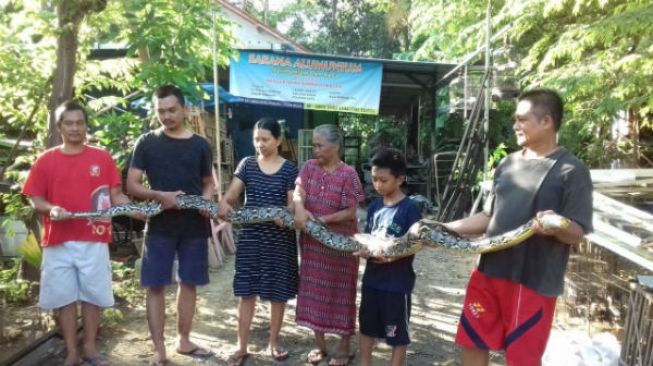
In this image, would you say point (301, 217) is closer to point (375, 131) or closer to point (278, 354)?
point (278, 354)

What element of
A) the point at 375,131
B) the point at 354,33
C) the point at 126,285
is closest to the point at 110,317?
the point at 126,285

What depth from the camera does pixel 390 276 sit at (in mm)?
3783

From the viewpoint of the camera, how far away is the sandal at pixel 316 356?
433cm

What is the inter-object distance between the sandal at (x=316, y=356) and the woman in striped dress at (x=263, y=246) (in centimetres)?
22

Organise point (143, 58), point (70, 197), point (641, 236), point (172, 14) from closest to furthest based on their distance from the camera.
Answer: point (641, 236) < point (70, 197) < point (172, 14) < point (143, 58)

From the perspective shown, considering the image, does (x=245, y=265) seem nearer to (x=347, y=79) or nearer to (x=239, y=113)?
(x=347, y=79)

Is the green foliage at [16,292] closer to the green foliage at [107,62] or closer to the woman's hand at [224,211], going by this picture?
the green foliage at [107,62]

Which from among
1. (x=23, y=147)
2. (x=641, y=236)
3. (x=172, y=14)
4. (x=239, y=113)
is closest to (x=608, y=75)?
(x=641, y=236)

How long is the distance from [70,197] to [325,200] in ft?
6.04

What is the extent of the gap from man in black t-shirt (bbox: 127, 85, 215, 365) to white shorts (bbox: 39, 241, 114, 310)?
1.04 ft

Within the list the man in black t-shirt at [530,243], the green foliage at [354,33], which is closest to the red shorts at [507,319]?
the man in black t-shirt at [530,243]

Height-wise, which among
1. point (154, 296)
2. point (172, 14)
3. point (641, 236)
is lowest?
point (154, 296)

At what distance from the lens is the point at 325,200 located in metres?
4.22

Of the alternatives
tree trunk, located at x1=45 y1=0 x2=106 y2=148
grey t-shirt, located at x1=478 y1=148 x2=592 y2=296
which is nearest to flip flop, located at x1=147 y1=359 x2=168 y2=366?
tree trunk, located at x1=45 y1=0 x2=106 y2=148
